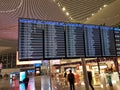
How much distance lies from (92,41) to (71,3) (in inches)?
249

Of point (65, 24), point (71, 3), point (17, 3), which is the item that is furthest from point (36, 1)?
point (65, 24)

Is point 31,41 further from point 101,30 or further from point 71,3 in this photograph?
point 71,3

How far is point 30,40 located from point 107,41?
268 cm

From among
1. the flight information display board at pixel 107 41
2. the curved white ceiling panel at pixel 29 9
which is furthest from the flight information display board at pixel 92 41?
the curved white ceiling panel at pixel 29 9

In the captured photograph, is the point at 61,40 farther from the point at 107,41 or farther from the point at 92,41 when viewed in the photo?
the point at 107,41

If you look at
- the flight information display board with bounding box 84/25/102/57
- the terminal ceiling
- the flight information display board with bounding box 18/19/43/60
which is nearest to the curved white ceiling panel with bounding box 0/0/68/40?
the terminal ceiling

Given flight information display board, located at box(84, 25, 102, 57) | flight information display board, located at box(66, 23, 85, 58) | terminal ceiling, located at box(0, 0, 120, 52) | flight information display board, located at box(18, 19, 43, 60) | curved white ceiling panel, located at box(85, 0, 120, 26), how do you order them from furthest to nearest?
curved white ceiling panel, located at box(85, 0, 120, 26) < terminal ceiling, located at box(0, 0, 120, 52) < flight information display board, located at box(84, 25, 102, 57) < flight information display board, located at box(66, 23, 85, 58) < flight information display board, located at box(18, 19, 43, 60)

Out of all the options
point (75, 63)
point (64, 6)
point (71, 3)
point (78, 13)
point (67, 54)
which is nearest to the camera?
point (67, 54)

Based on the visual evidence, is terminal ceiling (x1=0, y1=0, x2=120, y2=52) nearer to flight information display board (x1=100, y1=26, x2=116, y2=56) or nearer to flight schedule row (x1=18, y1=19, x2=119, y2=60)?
flight information display board (x1=100, y1=26, x2=116, y2=56)

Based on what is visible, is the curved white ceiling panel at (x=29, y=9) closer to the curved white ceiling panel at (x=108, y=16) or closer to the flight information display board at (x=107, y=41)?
the curved white ceiling panel at (x=108, y=16)

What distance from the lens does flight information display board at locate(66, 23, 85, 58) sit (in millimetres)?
4770

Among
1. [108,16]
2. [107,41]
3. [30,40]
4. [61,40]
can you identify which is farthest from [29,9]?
[30,40]

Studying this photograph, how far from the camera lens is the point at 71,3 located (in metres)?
10.9

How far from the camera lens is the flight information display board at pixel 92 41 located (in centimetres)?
499
